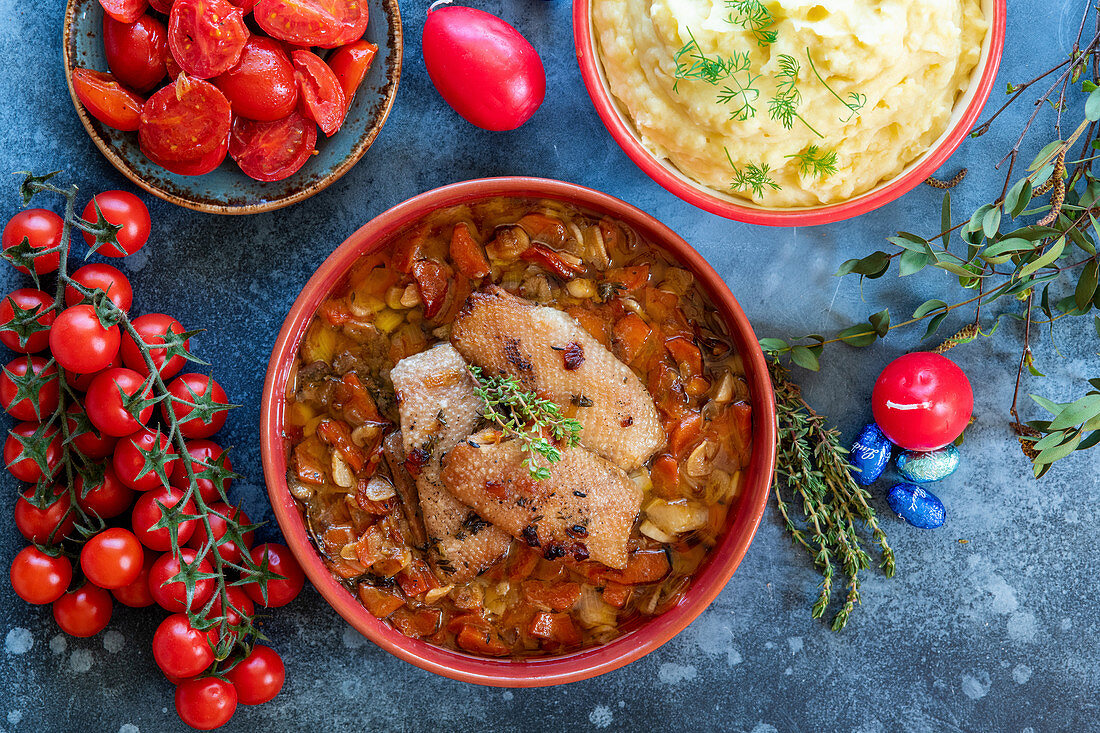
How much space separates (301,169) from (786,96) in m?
1.49

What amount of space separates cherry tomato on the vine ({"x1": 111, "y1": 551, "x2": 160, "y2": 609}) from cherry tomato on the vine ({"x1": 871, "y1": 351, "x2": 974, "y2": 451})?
8.37ft

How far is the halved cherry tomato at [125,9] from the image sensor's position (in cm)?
222

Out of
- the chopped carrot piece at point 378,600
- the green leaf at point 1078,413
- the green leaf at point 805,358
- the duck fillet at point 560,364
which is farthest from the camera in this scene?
the green leaf at point 805,358

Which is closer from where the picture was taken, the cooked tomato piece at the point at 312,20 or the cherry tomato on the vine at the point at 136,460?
the cooked tomato piece at the point at 312,20

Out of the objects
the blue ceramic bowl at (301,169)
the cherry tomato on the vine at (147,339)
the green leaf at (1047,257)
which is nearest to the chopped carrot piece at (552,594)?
the cherry tomato on the vine at (147,339)

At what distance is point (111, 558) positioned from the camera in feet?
7.89

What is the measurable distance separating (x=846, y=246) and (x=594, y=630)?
1.61 m

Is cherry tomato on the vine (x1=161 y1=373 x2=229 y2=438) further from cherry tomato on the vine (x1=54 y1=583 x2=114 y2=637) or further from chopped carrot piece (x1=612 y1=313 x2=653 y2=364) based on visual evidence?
chopped carrot piece (x1=612 y1=313 x2=653 y2=364)

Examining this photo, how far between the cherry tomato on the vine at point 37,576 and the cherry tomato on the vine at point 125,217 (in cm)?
101

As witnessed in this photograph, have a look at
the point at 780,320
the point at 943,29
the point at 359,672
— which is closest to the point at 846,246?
the point at 780,320

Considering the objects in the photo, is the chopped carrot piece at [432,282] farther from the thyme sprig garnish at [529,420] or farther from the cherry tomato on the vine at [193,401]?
the cherry tomato on the vine at [193,401]

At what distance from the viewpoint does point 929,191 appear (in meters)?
2.74

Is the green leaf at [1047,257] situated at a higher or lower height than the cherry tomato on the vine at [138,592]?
higher

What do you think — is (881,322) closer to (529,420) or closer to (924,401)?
(924,401)
